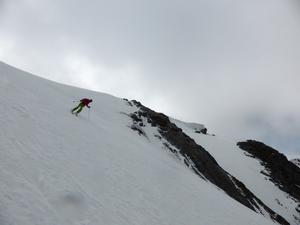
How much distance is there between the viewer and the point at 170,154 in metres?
32.7

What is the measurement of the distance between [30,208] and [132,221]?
15.1 feet

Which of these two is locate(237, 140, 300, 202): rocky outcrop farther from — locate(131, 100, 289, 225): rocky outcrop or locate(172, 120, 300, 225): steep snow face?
locate(131, 100, 289, 225): rocky outcrop

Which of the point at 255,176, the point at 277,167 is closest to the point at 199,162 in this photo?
the point at 255,176

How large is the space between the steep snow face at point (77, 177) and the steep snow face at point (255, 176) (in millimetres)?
26756

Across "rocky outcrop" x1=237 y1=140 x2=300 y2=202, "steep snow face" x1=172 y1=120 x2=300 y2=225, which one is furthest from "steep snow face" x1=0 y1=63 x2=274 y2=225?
"rocky outcrop" x1=237 y1=140 x2=300 y2=202

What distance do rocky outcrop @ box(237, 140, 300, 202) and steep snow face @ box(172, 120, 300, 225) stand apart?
1995 millimetres

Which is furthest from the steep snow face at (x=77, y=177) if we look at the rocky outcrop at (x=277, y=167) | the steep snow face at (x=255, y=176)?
the rocky outcrop at (x=277, y=167)

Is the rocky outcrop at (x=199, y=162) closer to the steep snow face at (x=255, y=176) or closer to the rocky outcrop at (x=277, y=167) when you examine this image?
the steep snow face at (x=255, y=176)

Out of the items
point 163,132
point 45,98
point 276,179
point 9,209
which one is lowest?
point 9,209

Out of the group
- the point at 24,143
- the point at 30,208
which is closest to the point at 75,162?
the point at 24,143

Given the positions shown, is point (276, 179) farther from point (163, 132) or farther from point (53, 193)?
point (53, 193)

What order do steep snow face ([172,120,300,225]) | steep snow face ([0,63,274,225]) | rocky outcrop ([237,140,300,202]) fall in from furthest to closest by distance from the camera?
1. rocky outcrop ([237,140,300,202])
2. steep snow face ([172,120,300,225])
3. steep snow face ([0,63,274,225])

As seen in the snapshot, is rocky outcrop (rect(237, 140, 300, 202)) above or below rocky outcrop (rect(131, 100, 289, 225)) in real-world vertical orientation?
above

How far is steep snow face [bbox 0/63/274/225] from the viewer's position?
9.95m
